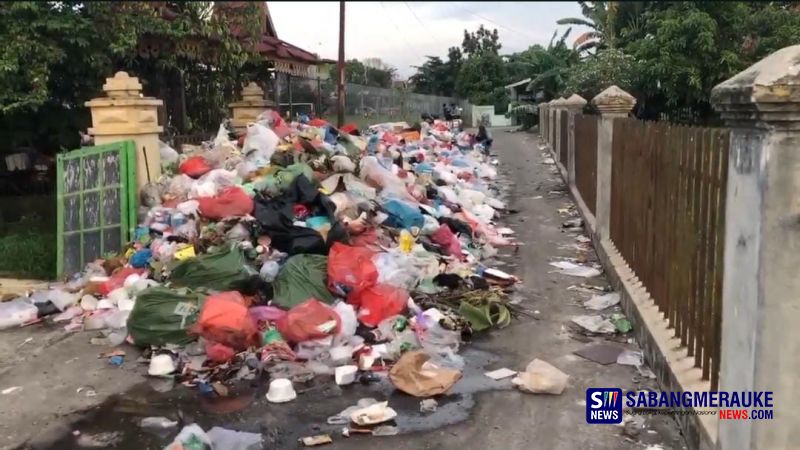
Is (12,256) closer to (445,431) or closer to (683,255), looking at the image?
(445,431)

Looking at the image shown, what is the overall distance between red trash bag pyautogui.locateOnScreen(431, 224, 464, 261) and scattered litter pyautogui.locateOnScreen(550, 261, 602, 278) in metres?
1.02

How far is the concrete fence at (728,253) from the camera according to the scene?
2.37m

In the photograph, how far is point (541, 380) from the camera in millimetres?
4039

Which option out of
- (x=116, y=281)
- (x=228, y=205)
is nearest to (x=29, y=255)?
(x=116, y=281)

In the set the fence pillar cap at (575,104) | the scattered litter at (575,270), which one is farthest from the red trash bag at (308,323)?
the fence pillar cap at (575,104)

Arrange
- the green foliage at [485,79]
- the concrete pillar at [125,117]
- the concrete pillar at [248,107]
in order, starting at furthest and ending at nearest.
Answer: the green foliage at [485,79] → the concrete pillar at [248,107] → the concrete pillar at [125,117]

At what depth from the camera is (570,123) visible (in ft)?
37.7

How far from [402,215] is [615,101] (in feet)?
7.66

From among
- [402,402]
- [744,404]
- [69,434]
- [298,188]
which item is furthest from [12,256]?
[744,404]

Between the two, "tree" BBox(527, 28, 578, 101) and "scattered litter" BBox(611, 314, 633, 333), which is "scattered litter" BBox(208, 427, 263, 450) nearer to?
"scattered litter" BBox(611, 314, 633, 333)

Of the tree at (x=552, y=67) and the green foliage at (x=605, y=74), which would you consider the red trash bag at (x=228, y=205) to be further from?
the tree at (x=552, y=67)

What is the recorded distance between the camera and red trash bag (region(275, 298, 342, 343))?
183 inches

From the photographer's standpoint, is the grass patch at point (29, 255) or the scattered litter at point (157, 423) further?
the grass patch at point (29, 255)

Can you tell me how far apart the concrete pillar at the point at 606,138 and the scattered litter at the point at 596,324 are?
6.15ft
